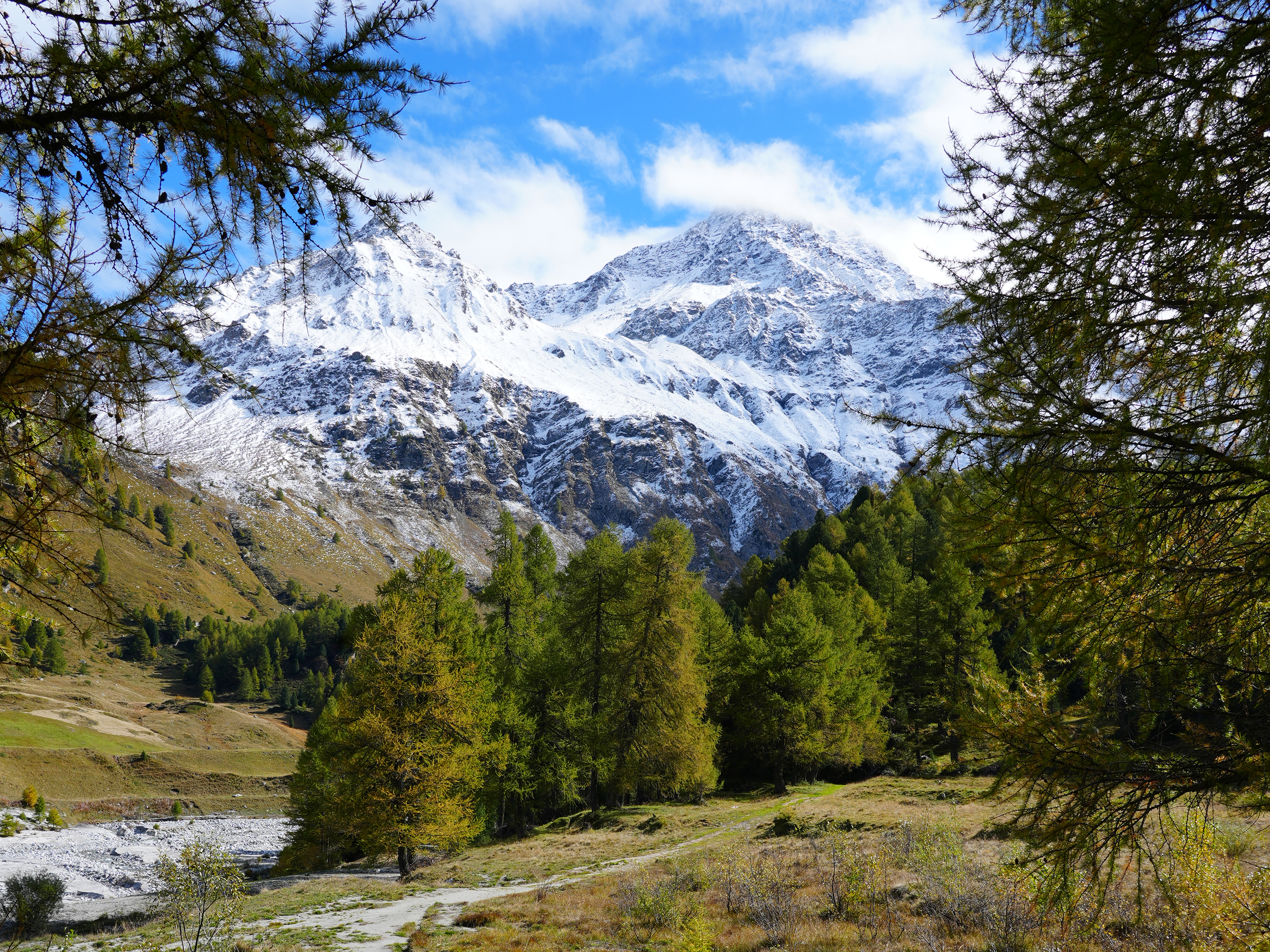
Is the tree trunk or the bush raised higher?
the tree trunk

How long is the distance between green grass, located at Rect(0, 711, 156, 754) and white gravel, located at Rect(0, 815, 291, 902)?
19.4 m

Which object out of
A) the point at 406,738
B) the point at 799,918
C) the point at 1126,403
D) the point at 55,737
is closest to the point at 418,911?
the point at 406,738

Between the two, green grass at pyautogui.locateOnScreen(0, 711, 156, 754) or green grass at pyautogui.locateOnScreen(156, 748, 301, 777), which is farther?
green grass at pyautogui.locateOnScreen(156, 748, 301, 777)

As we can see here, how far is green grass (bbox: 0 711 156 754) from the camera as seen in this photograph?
64938mm

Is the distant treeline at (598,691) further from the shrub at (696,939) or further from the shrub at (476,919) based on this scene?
the shrub at (696,939)

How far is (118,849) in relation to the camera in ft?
135

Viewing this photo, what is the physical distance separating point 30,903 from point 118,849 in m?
29.1

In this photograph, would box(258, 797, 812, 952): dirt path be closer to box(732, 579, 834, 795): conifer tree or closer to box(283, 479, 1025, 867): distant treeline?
box(283, 479, 1025, 867): distant treeline

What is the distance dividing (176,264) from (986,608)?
4573 centimetres

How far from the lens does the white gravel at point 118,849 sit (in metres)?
32.0

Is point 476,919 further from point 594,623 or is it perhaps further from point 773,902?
point 594,623

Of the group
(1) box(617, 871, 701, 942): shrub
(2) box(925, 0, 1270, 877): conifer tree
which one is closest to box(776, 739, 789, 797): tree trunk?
(1) box(617, 871, 701, 942): shrub

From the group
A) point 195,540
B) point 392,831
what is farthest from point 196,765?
point 195,540

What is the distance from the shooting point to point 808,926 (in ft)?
32.4
